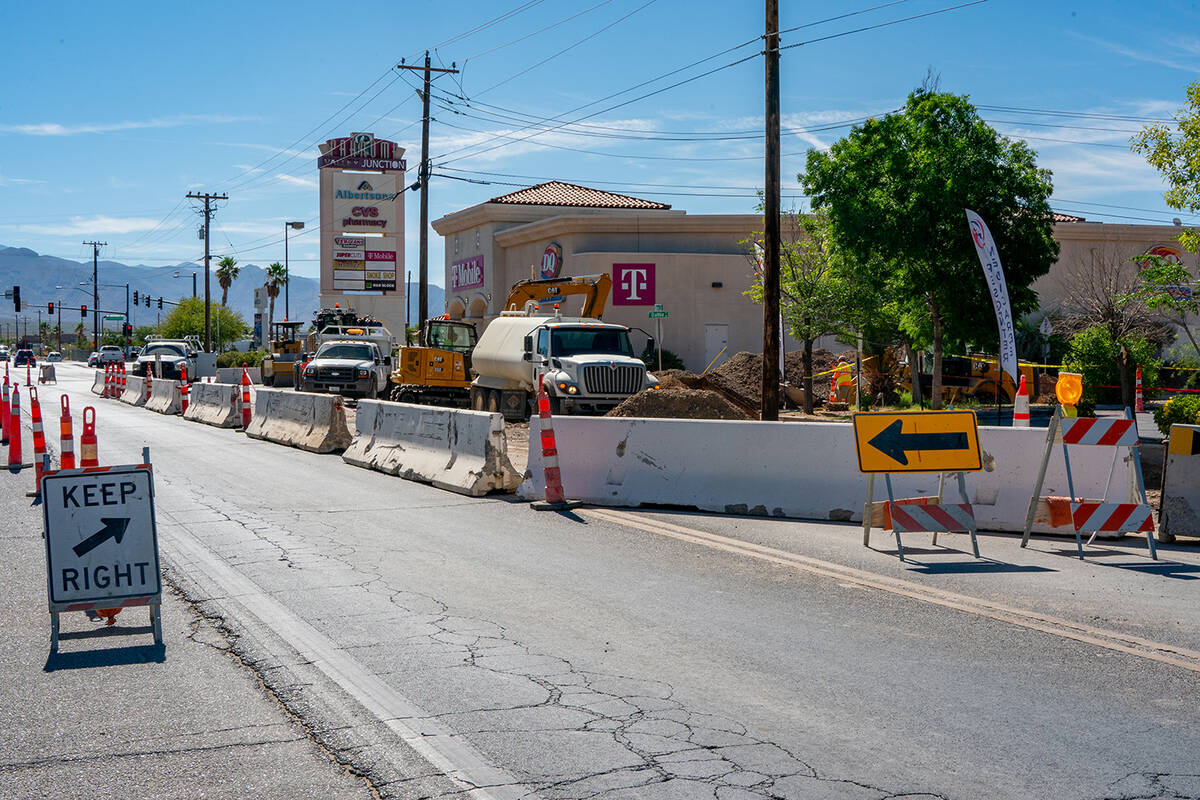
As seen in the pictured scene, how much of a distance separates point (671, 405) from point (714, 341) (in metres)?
26.8

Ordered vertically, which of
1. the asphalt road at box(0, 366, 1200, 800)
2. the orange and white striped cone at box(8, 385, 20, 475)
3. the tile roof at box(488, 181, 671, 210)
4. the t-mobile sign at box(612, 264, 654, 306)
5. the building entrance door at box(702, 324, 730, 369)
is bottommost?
the asphalt road at box(0, 366, 1200, 800)

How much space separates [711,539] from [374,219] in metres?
88.6

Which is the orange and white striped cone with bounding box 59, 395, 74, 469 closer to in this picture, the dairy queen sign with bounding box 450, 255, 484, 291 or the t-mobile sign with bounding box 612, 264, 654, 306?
the t-mobile sign with bounding box 612, 264, 654, 306

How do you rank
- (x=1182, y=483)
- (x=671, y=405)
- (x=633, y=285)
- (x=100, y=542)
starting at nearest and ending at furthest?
1. (x=100, y=542)
2. (x=1182, y=483)
3. (x=671, y=405)
4. (x=633, y=285)

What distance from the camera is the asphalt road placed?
480 centimetres

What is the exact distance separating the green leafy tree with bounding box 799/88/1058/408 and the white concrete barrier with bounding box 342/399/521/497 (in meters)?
16.9

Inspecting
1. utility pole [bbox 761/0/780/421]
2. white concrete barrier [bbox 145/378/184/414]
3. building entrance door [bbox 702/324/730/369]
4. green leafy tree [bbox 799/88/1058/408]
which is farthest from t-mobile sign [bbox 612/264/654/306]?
utility pole [bbox 761/0/780/421]

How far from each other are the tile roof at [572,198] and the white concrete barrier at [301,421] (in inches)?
1351

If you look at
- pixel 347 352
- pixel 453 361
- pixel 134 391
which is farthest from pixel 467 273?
pixel 453 361

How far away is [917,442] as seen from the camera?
10531 millimetres

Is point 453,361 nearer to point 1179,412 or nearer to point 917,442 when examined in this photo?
point 1179,412

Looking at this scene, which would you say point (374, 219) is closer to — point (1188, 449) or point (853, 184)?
point (853, 184)

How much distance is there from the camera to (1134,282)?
41375 millimetres

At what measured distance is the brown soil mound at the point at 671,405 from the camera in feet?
74.2
